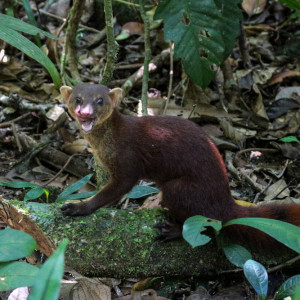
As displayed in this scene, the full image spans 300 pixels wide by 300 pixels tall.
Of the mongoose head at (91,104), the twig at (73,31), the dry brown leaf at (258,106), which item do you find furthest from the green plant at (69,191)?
the dry brown leaf at (258,106)

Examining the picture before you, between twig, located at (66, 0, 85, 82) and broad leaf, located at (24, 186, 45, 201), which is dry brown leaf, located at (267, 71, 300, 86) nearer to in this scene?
twig, located at (66, 0, 85, 82)

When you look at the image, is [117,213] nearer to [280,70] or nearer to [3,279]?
[3,279]

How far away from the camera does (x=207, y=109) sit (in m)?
6.83

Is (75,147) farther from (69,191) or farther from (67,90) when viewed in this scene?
(69,191)

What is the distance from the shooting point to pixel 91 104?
14.5ft

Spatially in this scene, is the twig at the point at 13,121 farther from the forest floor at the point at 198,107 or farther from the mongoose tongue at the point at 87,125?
the mongoose tongue at the point at 87,125

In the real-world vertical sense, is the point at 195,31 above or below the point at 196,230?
above

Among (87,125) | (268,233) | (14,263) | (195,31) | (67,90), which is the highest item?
(195,31)

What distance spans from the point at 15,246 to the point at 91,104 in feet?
5.42

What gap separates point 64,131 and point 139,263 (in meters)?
2.89

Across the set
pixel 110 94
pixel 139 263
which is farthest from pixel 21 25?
pixel 139 263

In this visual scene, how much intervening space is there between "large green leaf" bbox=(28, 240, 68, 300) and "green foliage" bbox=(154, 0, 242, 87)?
3811 millimetres

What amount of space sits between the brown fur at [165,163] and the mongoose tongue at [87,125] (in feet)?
0.35

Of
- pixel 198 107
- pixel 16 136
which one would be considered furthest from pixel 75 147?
pixel 198 107
